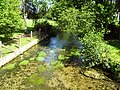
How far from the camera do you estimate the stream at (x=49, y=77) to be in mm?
19156

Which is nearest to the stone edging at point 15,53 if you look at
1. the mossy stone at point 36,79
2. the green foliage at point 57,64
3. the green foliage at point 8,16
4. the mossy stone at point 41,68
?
the green foliage at point 8,16

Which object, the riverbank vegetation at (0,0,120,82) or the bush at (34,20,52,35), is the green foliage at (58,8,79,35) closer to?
the riverbank vegetation at (0,0,120,82)

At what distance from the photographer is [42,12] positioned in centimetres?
5662

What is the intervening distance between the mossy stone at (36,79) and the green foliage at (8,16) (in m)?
9.11

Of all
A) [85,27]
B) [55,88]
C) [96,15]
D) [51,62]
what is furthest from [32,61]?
[96,15]

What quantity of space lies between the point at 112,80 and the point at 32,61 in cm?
1087

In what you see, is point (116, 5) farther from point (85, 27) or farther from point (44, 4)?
point (44, 4)

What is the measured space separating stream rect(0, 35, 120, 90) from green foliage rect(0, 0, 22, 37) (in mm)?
4770

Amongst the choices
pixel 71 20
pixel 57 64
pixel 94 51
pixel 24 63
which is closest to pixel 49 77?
pixel 57 64

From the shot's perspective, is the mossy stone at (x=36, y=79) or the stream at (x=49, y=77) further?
the mossy stone at (x=36, y=79)

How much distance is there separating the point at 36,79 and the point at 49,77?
1.34 metres

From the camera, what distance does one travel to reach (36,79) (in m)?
21.0

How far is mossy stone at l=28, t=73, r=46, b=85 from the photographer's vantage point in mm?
20109

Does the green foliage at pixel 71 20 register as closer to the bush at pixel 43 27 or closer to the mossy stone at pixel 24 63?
the mossy stone at pixel 24 63
